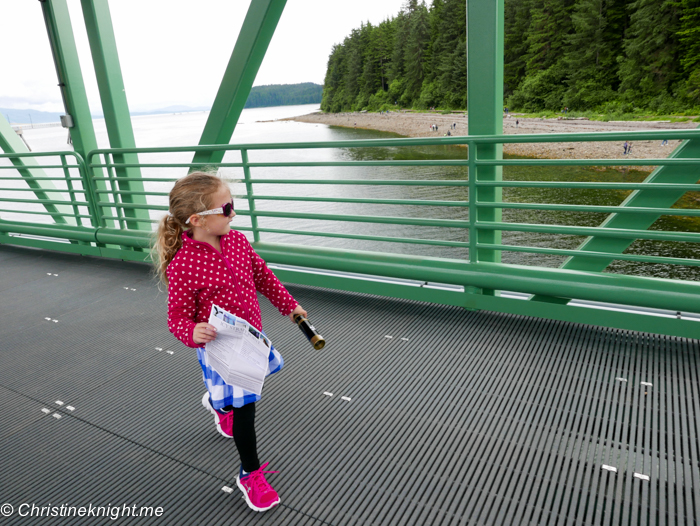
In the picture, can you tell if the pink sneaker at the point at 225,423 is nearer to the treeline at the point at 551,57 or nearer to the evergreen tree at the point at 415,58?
the treeline at the point at 551,57

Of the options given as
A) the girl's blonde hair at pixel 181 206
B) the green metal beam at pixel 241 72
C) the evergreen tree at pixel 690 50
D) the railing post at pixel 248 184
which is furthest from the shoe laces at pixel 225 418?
the evergreen tree at pixel 690 50

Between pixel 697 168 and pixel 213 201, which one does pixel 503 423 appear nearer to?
pixel 213 201

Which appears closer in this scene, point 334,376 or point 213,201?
point 213,201

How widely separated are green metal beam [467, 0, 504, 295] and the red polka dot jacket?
1.66 metres

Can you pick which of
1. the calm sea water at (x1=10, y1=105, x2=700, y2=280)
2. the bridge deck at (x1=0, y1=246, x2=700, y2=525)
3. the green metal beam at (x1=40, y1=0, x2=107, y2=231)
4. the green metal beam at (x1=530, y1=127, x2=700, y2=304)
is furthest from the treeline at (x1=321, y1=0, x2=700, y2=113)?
the bridge deck at (x1=0, y1=246, x2=700, y2=525)

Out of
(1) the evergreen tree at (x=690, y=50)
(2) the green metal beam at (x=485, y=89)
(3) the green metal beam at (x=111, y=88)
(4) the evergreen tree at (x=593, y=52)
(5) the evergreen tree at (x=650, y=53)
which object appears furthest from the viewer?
(4) the evergreen tree at (x=593, y=52)

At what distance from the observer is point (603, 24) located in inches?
539

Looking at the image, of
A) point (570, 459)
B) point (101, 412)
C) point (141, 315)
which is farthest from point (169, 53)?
point (570, 459)

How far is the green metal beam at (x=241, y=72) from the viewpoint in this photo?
11.1 feet

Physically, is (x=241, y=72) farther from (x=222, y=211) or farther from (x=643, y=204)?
(x=643, y=204)

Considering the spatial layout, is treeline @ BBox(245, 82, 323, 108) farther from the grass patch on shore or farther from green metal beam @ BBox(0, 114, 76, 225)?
green metal beam @ BBox(0, 114, 76, 225)

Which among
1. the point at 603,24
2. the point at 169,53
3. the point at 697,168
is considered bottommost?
the point at 697,168

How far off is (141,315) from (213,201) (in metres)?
2.19

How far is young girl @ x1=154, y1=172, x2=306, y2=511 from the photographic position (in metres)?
→ 1.35
